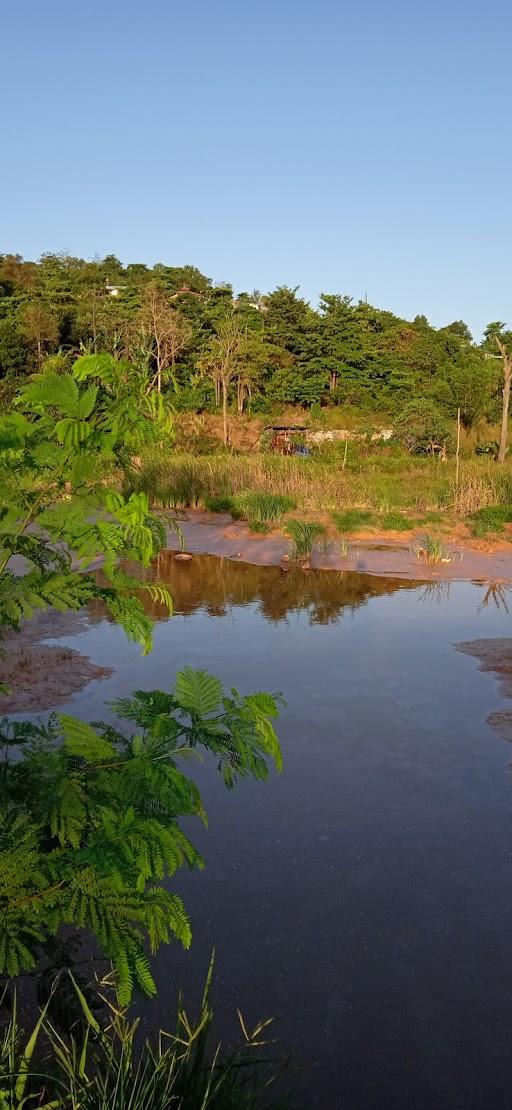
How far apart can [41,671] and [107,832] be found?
6182 millimetres

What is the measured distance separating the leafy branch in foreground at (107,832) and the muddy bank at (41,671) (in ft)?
15.2

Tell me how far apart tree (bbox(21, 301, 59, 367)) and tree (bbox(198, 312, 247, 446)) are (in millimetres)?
6488

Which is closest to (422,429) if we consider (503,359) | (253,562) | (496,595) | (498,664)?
(503,359)

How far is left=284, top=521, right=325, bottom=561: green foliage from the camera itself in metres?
15.0

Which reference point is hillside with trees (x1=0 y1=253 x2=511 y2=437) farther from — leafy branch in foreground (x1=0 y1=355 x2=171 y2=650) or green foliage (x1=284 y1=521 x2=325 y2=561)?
leafy branch in foreground (x1=0 y1=355 x2=171 y2=650)

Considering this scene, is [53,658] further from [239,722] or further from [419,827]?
[239,722]

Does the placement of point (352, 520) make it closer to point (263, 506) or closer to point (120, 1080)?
point (263, 506)

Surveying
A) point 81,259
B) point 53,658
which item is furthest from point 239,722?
point 81,259

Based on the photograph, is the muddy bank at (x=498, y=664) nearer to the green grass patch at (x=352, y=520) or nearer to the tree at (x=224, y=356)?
the green grass patch at (x=352, y=520)

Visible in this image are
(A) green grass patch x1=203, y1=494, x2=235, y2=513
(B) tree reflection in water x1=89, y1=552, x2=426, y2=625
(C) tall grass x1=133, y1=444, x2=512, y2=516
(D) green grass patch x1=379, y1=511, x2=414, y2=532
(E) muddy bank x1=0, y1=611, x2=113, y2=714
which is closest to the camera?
(E) muddy bank x1=0, y1=611, x2=113, y2=714

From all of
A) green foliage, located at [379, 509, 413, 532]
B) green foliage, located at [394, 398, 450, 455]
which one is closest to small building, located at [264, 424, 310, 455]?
green foliage, located at [394, 398, 450, 455]

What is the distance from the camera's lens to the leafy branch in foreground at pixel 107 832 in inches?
94.4

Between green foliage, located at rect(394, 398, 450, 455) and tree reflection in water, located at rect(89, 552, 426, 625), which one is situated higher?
green foliage, located at rect(394, 398, 450, 455)

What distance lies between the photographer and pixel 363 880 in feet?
16.4
